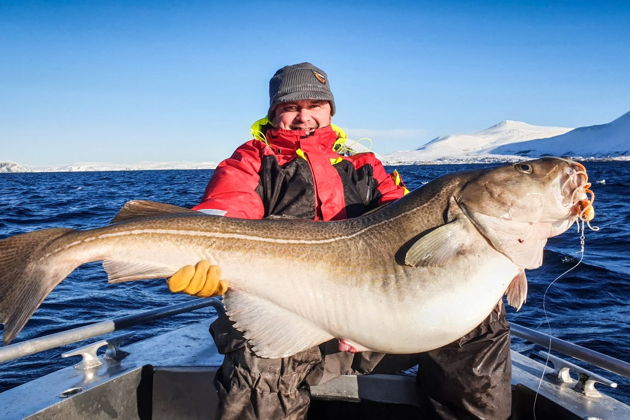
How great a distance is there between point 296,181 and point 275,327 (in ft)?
4.82

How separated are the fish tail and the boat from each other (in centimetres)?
57

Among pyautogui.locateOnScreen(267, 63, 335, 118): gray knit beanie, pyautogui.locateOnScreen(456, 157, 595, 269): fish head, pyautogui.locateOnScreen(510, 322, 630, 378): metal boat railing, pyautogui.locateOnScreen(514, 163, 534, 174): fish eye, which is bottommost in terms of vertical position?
pyautogui.locateOnScreen(510, 322, 630, 378): metal boat railing

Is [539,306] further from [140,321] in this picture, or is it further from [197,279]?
Answer: [197,279]

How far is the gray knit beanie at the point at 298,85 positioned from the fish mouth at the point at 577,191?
2247 mm

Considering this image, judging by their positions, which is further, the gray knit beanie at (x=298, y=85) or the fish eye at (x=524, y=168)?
the gray knit beanie at (x=298, y=85)

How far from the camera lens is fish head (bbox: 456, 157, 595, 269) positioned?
2943 millimetres

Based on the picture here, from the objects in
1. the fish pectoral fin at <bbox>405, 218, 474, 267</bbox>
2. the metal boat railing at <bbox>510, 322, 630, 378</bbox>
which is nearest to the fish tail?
the fish pectoral fin at <bbox>405, 218, 474, 267</bbox>

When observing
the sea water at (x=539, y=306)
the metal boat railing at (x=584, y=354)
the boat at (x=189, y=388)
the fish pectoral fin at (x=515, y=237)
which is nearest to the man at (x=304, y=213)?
the boat at (x=189, y=388)

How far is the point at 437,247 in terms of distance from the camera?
2.87 meters

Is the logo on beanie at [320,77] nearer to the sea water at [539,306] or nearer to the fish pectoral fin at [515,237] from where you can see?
the fish pectoral fin at [515,237]

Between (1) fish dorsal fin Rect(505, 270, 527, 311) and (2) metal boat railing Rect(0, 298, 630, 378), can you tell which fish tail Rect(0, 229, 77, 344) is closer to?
(2) metal boat railing Rect(0, 298, 630, 378)

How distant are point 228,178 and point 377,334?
1.79 metres

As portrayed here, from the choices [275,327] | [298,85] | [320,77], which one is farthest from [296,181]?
[275,327]

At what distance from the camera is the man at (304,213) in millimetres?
3240
